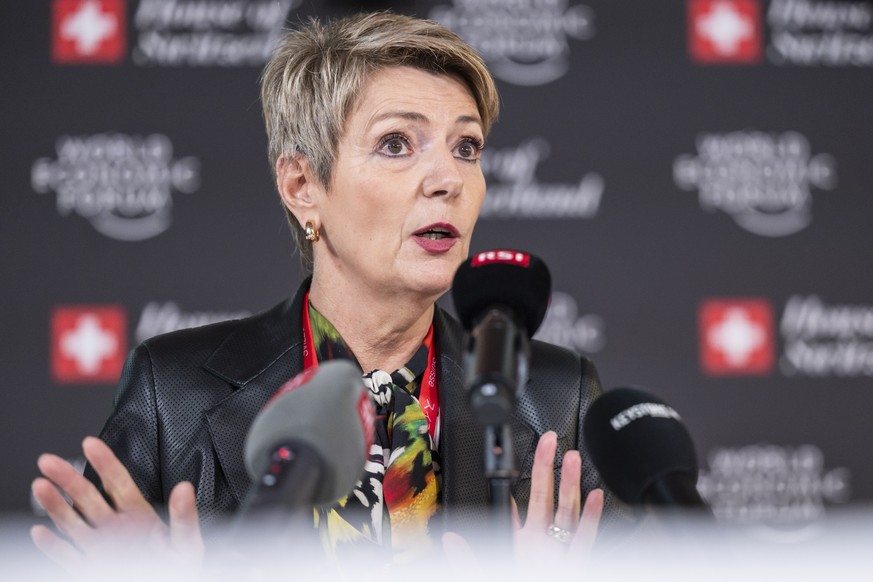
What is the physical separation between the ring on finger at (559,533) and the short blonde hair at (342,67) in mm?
759

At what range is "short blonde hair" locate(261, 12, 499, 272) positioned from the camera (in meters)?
1.68

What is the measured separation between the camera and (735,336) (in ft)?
9.29

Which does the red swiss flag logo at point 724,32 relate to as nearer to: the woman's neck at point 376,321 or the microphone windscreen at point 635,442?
the woman's neck at point 376,321

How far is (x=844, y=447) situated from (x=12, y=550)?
104 inches

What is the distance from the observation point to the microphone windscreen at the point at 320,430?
76 centimetres

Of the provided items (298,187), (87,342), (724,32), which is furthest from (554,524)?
(724,32)

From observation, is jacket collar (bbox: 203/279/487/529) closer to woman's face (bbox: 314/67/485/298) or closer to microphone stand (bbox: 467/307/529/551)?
woman's face (bbox: 314/67/485/298)

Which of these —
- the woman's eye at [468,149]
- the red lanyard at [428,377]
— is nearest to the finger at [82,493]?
the red lanyard at [428,377]

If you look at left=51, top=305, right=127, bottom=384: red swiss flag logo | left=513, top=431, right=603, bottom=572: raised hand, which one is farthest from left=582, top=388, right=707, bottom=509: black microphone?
left=51, top=305, right=127, bottom=384: red swiss flag logo

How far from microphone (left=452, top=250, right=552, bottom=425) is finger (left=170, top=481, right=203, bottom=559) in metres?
0.32

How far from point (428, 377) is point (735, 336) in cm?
138

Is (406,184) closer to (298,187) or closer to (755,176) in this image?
(298,187)

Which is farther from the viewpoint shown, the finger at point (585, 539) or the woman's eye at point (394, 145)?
the woman's eye at point (394, 145)

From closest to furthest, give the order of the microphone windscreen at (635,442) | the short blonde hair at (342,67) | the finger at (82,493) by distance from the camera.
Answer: the microphone windscreen at (635,442)
the finger at (82,493)
the short blonde hair at (342,67)
